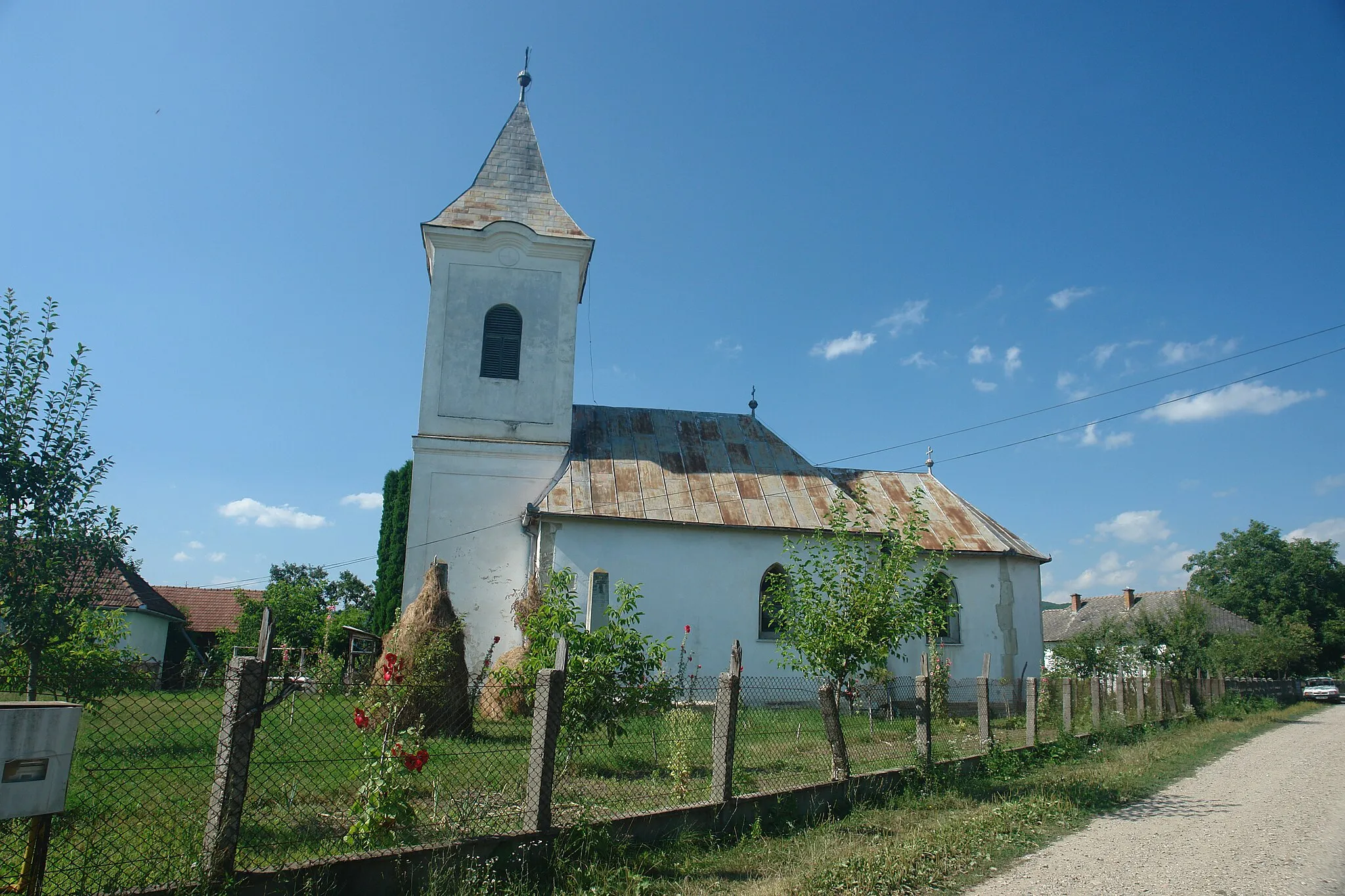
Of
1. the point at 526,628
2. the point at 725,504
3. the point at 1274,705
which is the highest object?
the point at 725,504

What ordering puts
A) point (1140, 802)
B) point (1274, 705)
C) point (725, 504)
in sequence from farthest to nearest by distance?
point (1274, 705)
point (725, 504)
point (1140, 802)

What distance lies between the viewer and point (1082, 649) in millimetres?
22953

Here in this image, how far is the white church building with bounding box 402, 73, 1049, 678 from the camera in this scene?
18828 mm

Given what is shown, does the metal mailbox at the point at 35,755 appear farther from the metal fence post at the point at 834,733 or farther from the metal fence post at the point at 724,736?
the metal fence post at the point at 834,733

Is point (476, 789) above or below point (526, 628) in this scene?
below

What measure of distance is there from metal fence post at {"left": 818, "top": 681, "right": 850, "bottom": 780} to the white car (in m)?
45.8

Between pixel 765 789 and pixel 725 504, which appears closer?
pixel 765 789

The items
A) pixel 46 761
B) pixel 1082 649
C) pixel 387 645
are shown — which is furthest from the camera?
pixel 1082 649

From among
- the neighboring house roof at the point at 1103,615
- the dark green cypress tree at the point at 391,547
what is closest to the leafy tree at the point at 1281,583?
the neighboring house roof at the point at 1103,615

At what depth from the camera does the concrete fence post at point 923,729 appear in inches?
412

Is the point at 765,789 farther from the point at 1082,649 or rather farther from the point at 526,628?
the point at 1082,649

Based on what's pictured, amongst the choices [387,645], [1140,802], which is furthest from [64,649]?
[1140,802]

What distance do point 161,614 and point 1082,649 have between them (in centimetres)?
3079

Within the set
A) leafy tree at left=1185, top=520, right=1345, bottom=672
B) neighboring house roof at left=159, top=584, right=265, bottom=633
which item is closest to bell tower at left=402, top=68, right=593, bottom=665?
neighboring house roof at left=159, top=584, right=265, bottom=633
